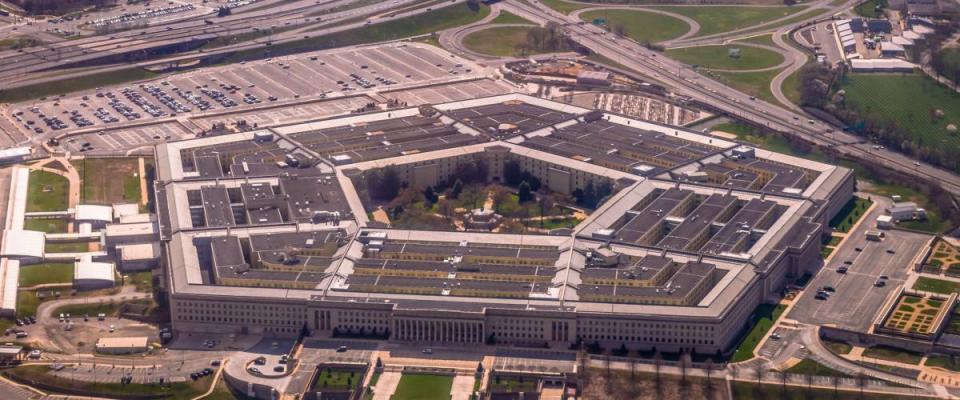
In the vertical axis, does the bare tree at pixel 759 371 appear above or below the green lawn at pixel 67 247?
above

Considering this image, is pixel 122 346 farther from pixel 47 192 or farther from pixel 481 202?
pixel 481 202

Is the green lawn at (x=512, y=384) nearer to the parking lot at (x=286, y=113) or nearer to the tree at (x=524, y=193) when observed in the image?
the tree at (x=524, y=193)

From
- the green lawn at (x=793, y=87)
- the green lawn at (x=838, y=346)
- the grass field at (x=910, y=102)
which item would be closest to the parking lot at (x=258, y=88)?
the green lawn at (x=793, y=87)

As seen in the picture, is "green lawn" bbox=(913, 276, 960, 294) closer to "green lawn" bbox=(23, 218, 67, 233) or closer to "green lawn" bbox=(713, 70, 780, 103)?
"green lawn" bbox=(713, 70, 780, 103)

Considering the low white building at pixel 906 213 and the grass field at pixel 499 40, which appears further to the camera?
the grass field at pixel 499 40

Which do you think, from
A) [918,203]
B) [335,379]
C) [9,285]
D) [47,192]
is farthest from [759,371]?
[47,192]

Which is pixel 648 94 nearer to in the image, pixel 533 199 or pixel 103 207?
pixel 533 199
